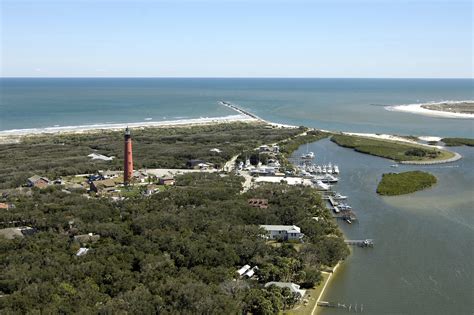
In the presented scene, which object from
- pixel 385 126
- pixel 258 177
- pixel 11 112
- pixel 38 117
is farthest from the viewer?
pixel 11 112

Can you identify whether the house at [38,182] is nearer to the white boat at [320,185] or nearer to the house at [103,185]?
the house at [103,185]

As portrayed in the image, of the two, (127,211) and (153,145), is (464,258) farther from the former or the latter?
(153,145)

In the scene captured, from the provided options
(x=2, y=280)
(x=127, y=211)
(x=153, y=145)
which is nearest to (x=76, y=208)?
(x=127, y=211)

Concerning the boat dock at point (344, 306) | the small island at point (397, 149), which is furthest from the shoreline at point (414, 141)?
the boat dock at point (344, 306)

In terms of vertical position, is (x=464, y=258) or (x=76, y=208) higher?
(x=76, y=208)

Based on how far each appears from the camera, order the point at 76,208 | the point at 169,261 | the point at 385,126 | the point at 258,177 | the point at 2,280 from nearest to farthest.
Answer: the point at 2,280 < the point at 169,261 < the point at 76,208 < the point at 258,177 < the point at 385,126

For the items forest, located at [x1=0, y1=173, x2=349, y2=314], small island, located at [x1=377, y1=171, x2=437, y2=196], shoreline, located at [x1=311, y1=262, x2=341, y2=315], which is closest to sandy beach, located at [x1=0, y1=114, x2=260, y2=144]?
forest, located at [x1=0, y1=173, x2=349, y2=314]
